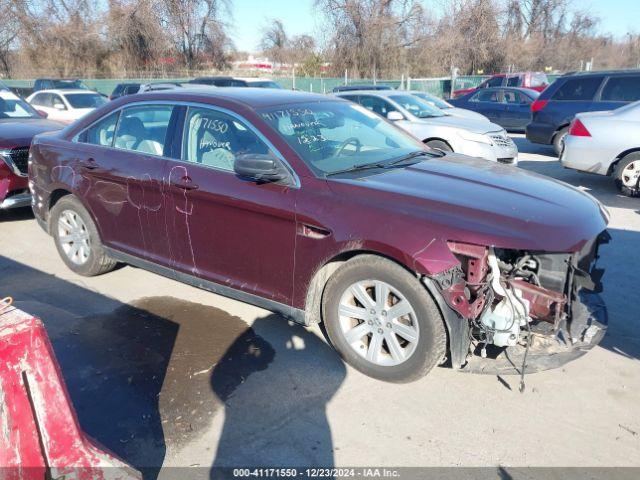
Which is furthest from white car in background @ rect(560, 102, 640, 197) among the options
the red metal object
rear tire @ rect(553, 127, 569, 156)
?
the red metal object

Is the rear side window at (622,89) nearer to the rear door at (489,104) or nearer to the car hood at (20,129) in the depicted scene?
the rear door at (489,104)

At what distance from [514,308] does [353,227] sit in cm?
107

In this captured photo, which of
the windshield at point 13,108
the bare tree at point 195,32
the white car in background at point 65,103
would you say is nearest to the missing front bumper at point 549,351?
the windshield at point 13,108

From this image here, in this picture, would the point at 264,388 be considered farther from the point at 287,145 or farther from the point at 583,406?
the point at 583,406

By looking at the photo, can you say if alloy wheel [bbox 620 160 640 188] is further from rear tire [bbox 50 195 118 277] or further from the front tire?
rear tire [bbox 50 195 118 277]

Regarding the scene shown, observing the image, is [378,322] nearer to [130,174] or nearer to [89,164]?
[130,174]

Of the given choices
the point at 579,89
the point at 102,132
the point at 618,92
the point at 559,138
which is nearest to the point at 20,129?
the point at 102,132

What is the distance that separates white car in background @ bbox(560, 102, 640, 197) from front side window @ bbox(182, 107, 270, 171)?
6.30m

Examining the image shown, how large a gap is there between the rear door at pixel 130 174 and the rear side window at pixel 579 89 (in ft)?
31.9

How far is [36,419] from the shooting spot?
2.39m

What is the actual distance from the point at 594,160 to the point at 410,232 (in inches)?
252

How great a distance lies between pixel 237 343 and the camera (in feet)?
13.4

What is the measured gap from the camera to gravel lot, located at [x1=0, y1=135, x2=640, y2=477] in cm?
296

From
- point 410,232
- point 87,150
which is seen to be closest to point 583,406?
point 410,232
